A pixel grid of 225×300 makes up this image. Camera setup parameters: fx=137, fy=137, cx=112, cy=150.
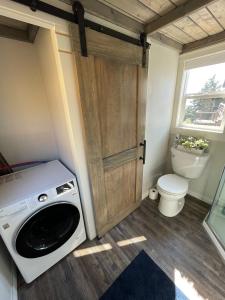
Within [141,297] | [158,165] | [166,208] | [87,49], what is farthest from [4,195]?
[158,165]

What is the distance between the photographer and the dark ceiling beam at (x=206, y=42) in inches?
57.7

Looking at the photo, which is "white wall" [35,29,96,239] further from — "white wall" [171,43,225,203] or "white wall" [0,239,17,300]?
"white wall" [171,43,225,203]

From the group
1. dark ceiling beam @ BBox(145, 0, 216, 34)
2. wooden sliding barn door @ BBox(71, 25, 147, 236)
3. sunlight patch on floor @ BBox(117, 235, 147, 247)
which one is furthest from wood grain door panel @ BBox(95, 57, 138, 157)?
sunlight patch on floor @ BBox(117, 235, 147, 247)

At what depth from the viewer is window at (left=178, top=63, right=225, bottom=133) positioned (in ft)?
5.46

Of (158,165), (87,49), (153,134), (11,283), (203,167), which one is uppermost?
(87,49)

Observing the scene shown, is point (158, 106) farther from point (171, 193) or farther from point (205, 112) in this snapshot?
point (171, 193)

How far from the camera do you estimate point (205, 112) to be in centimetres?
183

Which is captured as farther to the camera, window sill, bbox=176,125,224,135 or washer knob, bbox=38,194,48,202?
window sill, bbox=176,125,224,135

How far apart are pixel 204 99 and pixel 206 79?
243mm

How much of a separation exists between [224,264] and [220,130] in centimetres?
143

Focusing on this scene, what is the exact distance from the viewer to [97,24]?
0.98 metres

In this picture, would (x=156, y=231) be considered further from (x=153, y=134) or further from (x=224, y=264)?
(x=153, y=134)

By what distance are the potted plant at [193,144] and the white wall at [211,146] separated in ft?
0.30

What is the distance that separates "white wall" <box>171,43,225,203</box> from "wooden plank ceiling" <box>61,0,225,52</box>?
5.9 inches
